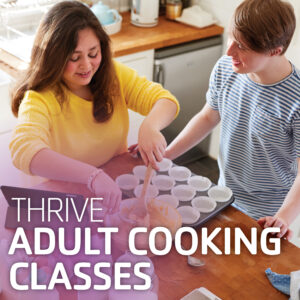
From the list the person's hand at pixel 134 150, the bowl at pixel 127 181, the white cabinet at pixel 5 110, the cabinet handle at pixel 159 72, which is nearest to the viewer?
the bowl at pixel 127 181

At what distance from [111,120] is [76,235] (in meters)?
0.46

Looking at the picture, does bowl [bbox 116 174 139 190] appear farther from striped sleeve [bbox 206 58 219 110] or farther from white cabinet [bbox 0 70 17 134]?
white cabinet [bbox 0 70 17 134]

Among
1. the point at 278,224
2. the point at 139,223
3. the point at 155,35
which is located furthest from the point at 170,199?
the point at 155,35

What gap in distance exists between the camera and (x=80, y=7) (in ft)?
3.66

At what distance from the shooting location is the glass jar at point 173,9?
233 cm

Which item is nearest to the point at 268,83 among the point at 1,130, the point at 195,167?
the point at 1,130

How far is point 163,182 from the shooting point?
1138 mm

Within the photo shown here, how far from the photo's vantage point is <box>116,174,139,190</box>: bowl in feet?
3.68

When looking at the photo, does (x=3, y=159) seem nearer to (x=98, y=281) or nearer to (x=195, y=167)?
(x=98, y=281)

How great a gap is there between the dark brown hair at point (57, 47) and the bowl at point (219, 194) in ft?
1.41

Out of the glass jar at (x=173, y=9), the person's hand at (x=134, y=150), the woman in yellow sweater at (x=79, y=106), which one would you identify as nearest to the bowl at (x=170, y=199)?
the woman in yellow sweater at (x=79, y=106)

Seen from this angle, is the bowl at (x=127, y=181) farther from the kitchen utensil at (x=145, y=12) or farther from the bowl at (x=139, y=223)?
the kitchen utensil at (x=145, y=12)

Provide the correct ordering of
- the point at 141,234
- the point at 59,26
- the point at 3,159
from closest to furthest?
the point at 141,234 < the point at 59,26 < the point at 3,159

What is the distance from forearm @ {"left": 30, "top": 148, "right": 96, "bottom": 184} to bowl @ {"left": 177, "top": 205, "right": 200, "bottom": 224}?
231 millimetres
